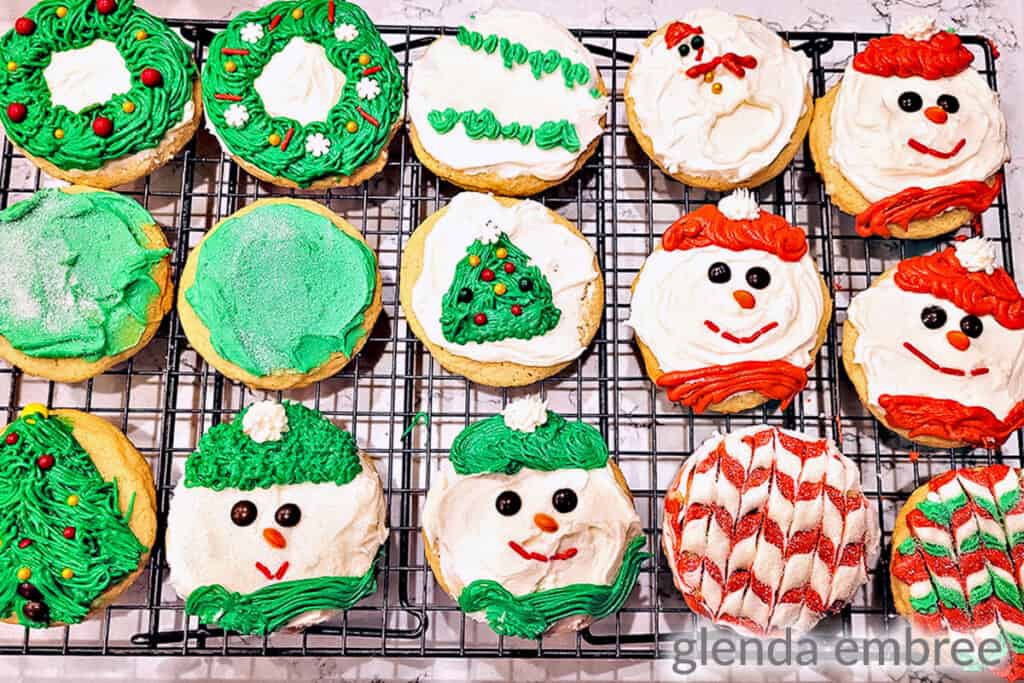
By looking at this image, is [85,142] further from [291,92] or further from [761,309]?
[761,309]

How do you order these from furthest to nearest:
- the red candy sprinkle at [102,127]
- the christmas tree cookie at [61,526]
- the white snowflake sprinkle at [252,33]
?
1. the white snowflake sprinkle at [252,33]
2. the red candy sprinkle at [102,127]
3. the christmas tree cookie at [61,526]

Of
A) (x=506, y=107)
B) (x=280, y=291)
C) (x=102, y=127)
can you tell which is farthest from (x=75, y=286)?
(x=506, y=107)

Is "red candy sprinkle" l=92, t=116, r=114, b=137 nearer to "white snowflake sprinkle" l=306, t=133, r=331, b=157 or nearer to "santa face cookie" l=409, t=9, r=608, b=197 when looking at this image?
"white snowflake sprinkle" l=306, t=133, r=331, b=157

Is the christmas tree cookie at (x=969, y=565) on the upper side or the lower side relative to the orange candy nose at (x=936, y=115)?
lower

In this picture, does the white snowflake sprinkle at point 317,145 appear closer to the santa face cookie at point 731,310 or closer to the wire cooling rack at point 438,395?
the wire cooling rack at point 438,395

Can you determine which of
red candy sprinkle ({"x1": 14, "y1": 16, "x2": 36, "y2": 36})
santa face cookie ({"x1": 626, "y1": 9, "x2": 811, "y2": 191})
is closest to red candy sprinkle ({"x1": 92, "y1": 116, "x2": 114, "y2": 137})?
red candy sprinkle ({"x1": 14, "y1": 16, "x2": 36, "y2": 36})

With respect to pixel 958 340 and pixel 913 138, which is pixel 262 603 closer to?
pixel 958 340

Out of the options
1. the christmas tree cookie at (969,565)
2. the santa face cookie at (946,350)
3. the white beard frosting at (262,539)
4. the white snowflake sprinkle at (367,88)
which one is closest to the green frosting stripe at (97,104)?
the white snowflake sprinkle at (367,88)
